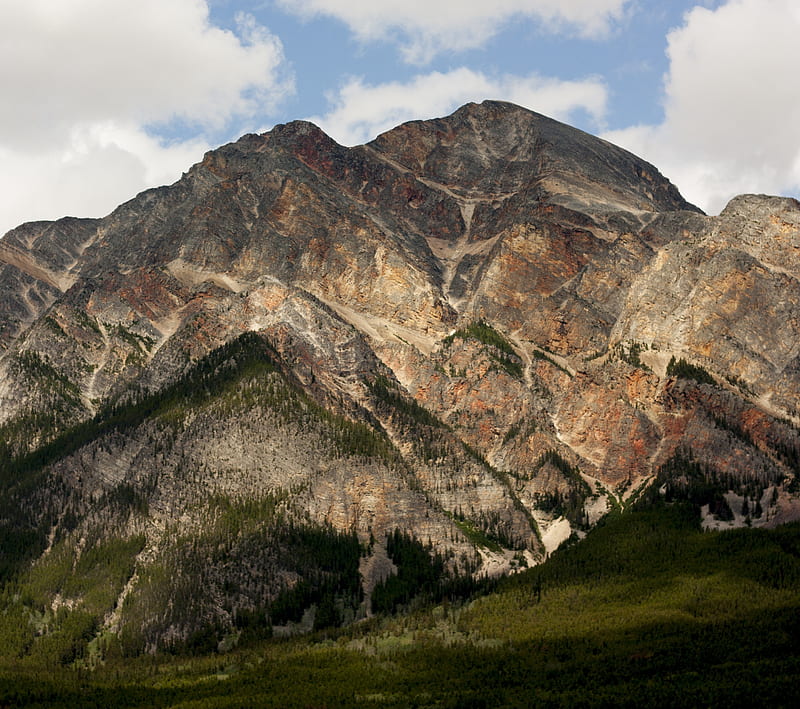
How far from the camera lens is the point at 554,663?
543 ft

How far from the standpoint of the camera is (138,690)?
17862 centimetres

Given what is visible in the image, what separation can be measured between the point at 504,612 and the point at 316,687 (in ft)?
152

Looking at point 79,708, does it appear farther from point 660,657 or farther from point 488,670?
point 660,657

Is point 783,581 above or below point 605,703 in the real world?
above

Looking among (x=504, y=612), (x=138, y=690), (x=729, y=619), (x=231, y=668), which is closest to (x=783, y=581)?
(x=729, y=619)

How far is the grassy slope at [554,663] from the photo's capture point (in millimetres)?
150750

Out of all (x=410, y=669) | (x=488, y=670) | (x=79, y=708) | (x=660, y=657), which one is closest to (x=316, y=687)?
(x=410, y=669)

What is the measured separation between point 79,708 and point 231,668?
31311 mm

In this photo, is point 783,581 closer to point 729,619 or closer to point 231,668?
point 729,619

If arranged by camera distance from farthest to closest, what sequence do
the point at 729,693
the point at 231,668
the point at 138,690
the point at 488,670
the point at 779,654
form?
the point at 231,668, the point at 138,690, the point at 488,670, the point at 779,654, the point at 729,693

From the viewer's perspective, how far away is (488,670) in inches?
6560

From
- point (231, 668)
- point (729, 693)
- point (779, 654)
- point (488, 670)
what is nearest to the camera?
point (729, 693)

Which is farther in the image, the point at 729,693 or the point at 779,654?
the point at 779,654

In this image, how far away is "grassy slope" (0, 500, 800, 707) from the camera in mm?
150750
